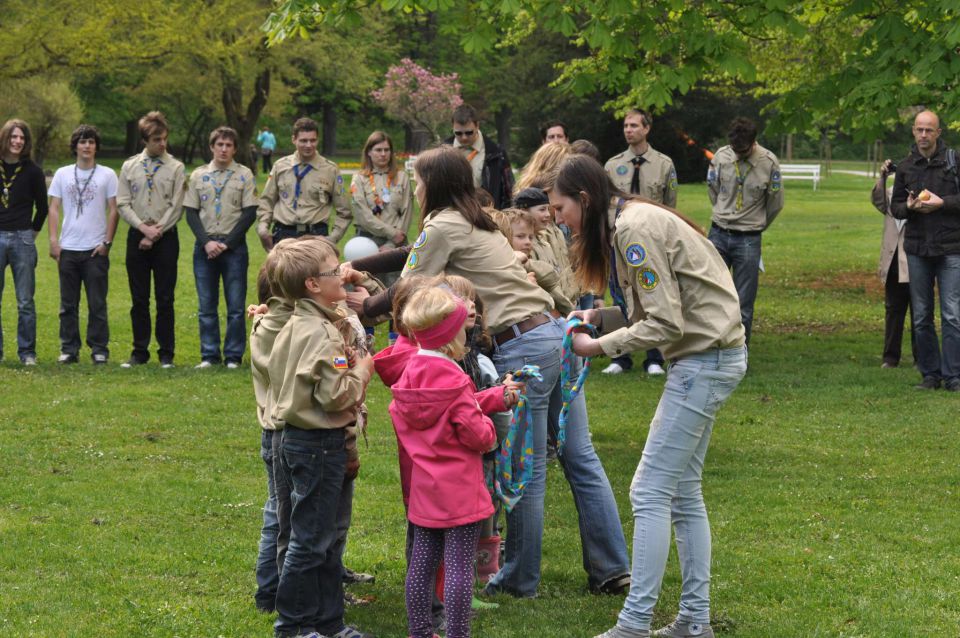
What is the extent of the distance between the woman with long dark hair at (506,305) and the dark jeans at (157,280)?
7498 mm

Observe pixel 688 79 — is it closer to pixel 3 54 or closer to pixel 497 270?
pixel 497 270

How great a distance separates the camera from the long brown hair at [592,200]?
17.8 ft

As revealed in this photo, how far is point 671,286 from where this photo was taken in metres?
5.14

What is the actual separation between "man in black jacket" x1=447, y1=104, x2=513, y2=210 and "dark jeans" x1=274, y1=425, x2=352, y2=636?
5.64 meters

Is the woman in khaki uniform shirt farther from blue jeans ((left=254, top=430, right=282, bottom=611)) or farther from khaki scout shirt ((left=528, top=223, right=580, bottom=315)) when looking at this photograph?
khaki scout shirt ((left=528, top=223, right=580, bottom=315))

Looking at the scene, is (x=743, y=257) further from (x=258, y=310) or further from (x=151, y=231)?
(x=258, y=310)

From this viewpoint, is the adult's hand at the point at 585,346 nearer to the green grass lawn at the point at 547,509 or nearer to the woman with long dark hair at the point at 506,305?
the woman with long dark hair at the point at 506,305

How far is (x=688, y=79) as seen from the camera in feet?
41.9

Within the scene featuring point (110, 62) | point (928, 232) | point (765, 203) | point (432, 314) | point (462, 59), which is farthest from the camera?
point (462, 59)

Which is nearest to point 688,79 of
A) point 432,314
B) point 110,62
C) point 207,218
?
point 207,218

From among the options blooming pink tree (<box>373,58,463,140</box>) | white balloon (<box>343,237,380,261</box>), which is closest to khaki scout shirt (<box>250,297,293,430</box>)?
white balloon (<box>343,237,380,261</box>)

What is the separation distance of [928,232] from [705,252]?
23.3 feet

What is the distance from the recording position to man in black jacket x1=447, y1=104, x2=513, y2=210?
420 inches

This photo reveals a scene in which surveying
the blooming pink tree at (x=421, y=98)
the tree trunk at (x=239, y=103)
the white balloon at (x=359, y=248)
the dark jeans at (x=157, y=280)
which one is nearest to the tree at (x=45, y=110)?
the tree trunk at (x=239, y=103)
